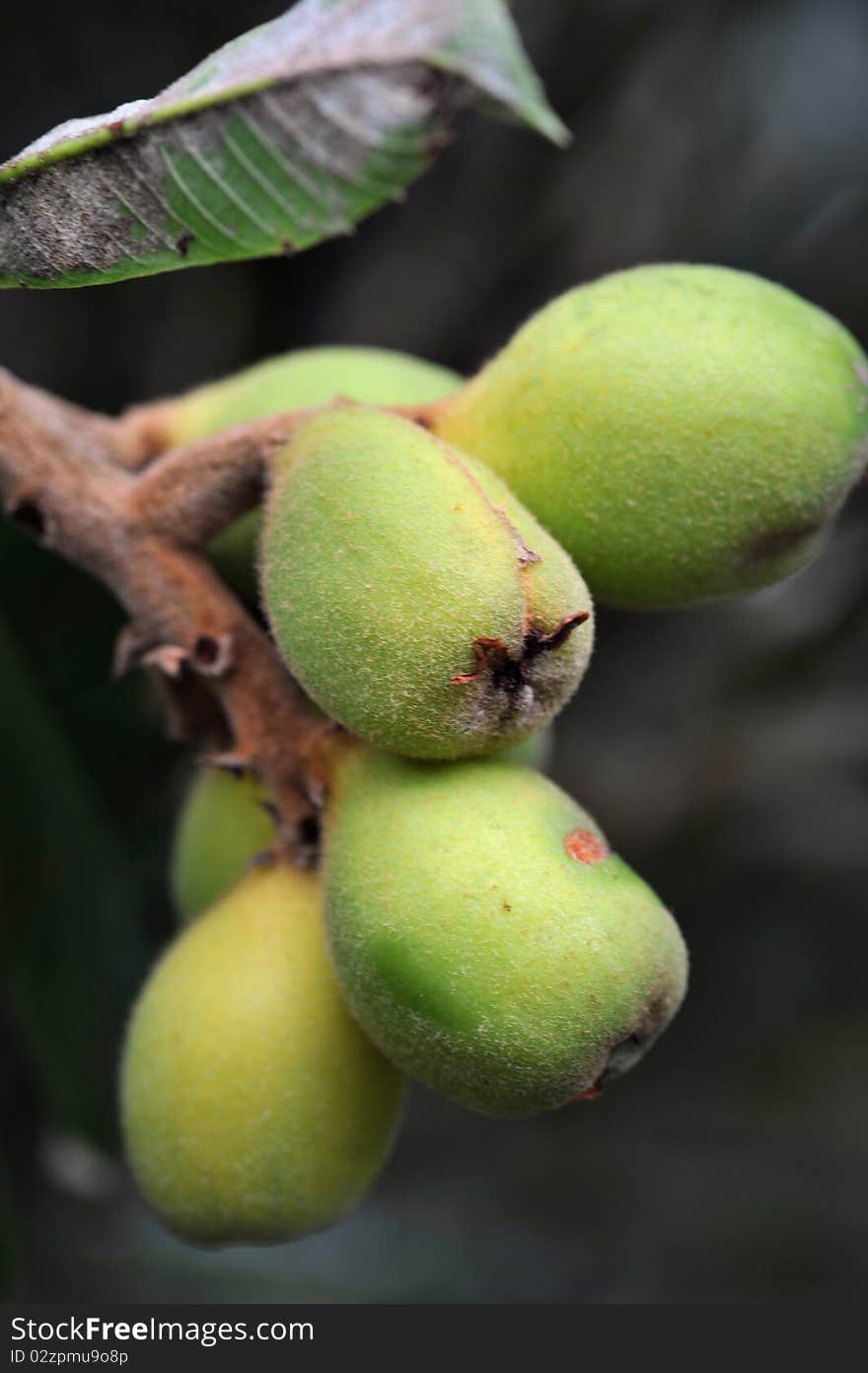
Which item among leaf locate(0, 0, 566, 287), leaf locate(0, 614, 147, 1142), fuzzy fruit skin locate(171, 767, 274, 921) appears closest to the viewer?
leaf locate(0, 0, 566, 287)

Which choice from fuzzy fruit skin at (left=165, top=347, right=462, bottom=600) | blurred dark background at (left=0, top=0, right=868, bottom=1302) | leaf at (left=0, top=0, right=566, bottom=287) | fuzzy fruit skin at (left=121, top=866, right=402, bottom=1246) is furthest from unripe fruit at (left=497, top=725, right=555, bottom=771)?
blurred dark background at (left=0, top=0, right=868, bottom=1302)

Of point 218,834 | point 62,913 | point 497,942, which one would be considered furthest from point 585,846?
point 62,913

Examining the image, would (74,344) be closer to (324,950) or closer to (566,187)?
(566,187)

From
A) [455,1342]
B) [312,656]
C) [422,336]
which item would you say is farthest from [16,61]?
[455,1342]

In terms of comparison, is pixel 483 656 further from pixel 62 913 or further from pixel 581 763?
pixel 581 763

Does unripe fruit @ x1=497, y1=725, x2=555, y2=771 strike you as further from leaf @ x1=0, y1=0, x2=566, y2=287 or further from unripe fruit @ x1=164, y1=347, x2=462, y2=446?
leaf @ x1=0, y1=0, x2=566, y2=287

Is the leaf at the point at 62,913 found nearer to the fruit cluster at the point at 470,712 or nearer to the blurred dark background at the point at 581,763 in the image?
the blurred dark background at the point at 581,763
